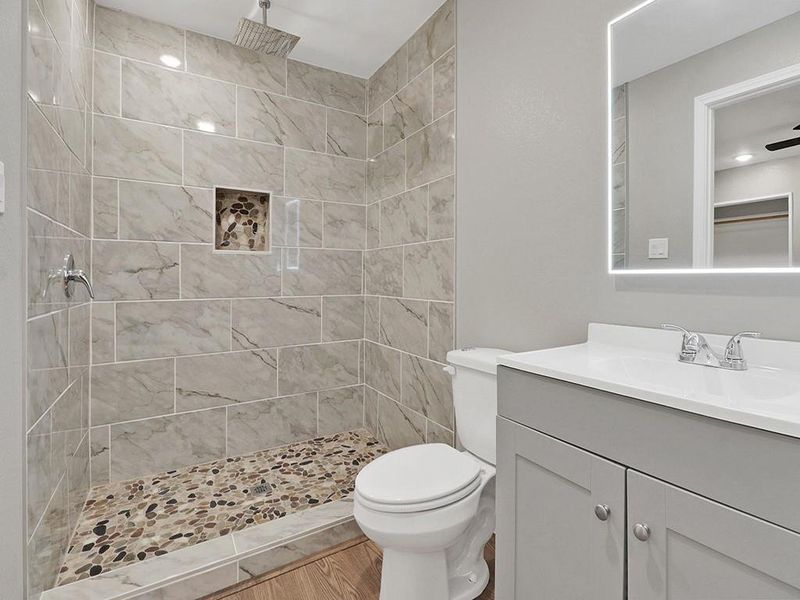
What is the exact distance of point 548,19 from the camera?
4.92 ft

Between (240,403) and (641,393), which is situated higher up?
(641,393)

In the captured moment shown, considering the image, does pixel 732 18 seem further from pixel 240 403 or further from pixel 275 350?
pixel 240 403

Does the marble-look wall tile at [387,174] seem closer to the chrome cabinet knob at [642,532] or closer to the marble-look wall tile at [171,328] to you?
the marble-look wall tile at [171,328]

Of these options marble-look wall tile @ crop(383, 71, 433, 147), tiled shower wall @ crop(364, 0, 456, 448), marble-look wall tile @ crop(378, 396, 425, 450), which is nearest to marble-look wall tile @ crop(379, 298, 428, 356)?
tiled shower wall @ crop(364, 0, 456, 448)

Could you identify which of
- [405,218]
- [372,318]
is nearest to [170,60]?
[405,218]

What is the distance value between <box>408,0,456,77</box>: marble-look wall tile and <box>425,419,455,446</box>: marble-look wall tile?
6.29 ft

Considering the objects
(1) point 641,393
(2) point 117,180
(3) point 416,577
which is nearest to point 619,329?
(1) point 641,393

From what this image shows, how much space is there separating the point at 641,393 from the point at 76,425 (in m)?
2.16

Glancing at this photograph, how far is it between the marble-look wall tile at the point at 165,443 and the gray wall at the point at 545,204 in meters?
1.55

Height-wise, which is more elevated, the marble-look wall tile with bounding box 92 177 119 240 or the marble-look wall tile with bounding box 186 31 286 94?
the marble-look wall tile with bounding box 186 31 286 94

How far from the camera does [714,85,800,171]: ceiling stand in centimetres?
97

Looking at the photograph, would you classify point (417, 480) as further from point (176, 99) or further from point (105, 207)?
point (176, 99)

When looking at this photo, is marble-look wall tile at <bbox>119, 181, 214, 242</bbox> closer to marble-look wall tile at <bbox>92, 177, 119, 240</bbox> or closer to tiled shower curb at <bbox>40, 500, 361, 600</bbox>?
marble-look wall tile at <bbox>92, 177, 119, 240</bbox>

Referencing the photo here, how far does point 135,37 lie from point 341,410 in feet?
7.97
